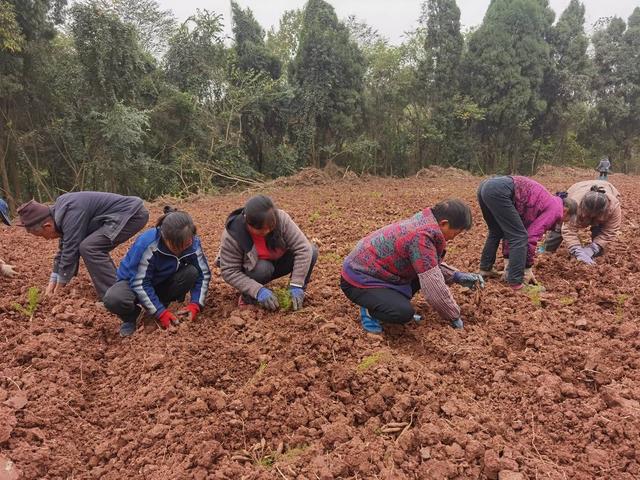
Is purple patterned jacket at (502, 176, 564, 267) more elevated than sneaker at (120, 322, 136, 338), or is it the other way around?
purple patterned jacket at (502, 176, 564, 267)

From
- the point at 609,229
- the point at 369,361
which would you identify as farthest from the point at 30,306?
the point at 609,229

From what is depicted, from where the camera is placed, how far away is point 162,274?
3449 millimetres

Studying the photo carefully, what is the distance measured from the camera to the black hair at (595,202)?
414 centimetres

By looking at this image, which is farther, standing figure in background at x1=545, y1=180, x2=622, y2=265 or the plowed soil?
standing figure in background at x1=545, y1=180, x2=622, y2=265

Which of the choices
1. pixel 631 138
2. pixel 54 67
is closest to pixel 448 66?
pixel 631 138

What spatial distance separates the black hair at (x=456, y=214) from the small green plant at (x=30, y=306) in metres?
3.15

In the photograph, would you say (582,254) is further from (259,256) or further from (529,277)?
(259,256)

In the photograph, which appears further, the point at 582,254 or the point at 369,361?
the point at 582,254

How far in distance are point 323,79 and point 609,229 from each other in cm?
1178

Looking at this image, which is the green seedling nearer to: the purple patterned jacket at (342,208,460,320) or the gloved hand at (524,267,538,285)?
the gloved hand at (524,267,538,285)

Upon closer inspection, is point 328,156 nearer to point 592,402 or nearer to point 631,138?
point 592,402

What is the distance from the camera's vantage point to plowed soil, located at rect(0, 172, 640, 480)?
2117 millimetres

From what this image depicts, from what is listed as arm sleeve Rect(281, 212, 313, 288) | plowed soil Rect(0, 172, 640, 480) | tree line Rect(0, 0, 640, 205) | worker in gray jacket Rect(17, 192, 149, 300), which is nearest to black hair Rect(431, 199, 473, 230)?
plowed soil Rect(0, 172, 640, 480)

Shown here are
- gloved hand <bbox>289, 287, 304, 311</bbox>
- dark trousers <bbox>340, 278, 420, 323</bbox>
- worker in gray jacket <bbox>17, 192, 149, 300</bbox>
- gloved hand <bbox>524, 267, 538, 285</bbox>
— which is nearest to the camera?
dark trousers <bbox>340, 278, 420, 323</bbox>
